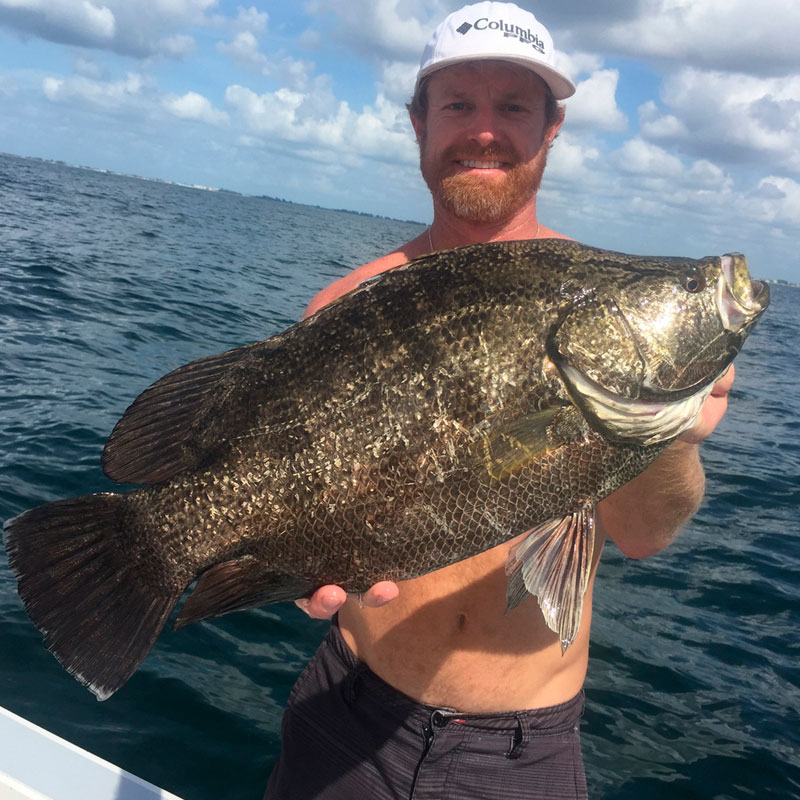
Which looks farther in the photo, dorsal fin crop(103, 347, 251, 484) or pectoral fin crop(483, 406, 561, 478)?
dorsal fin crop(103, 347, 251, 484)

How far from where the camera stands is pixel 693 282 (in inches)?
94.3

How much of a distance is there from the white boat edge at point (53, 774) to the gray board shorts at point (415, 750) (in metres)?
0.68

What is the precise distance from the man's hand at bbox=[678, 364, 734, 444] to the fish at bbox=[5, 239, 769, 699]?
0.56ft

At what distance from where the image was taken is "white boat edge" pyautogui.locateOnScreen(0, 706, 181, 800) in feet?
10.6

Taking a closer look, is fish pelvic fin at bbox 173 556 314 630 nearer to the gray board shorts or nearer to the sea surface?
the gray board shorts

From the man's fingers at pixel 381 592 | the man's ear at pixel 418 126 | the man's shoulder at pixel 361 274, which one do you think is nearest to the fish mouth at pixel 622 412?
the man's fingers at pixel 381 592

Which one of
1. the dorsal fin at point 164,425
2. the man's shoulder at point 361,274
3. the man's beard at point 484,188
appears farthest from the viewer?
the man's shoulder at point 361,274

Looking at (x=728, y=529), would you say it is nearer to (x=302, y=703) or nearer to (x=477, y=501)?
(x=302, y=703)

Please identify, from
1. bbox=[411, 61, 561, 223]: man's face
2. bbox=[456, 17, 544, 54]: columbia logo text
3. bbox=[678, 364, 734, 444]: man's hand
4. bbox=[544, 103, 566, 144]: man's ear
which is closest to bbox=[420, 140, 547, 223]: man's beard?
bbox=[411, 61, 561, 223]: man's face

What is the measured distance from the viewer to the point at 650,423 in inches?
91.3

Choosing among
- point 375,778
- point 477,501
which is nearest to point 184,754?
point 375,778

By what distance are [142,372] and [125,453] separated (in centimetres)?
975

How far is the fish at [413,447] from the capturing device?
2.21m

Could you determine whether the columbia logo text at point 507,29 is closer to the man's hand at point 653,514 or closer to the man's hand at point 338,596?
the man's hand at point 653,514
